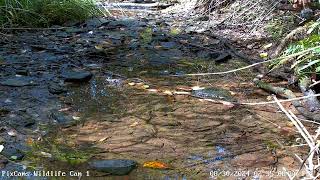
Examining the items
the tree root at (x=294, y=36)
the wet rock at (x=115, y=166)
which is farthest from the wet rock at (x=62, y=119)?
the tree root at (x=294, y=36)

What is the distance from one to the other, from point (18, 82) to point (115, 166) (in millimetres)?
1432

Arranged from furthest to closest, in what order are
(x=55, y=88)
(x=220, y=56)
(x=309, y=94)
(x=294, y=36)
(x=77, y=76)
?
(x=220, y=56)
(x=294, y=36)
(x=77, y=76)
(x=55, y=88)
(x=309, y=94)

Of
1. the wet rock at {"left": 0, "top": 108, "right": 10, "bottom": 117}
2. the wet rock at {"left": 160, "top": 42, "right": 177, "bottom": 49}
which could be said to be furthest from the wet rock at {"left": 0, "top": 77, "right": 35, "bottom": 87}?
the wet rock at {"left": 160, "top": 42, "right": 177, "bottom": 49}

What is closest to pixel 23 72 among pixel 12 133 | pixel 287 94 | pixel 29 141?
pixel 12 133

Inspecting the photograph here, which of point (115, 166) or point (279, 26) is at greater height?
point (279, 26)

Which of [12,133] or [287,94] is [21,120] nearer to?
[12,133]

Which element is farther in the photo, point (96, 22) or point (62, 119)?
point (96, 22)

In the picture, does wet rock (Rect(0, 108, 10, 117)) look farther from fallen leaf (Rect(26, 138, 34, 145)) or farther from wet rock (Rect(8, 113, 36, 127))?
fallen leaf (Rect(26, 138, 34, 145))

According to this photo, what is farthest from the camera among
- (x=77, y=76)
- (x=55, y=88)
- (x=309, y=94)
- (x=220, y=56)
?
(x=220, y=56)

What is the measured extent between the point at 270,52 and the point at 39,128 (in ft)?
7.95

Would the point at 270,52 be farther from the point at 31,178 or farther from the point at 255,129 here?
the point at 31,178

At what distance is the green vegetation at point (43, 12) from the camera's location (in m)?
4.63

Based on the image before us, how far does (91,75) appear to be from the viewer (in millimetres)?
3297

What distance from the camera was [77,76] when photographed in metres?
3.22
